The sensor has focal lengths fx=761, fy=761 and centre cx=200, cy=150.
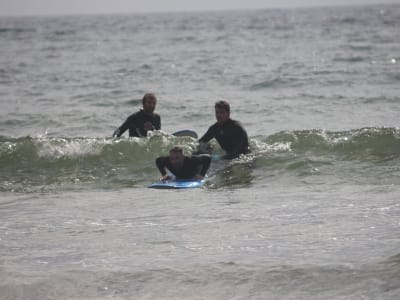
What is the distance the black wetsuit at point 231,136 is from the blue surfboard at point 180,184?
138cm

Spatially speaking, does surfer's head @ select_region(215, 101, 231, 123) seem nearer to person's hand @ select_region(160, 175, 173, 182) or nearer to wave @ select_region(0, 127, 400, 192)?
wave @ select_region(0, 127, 400, 192)

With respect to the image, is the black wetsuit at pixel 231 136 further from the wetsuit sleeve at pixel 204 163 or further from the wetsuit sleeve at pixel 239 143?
the wetsuit sleeve at pixel 204 163

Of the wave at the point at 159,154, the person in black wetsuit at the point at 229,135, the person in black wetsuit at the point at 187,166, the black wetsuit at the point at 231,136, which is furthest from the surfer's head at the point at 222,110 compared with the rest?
the person in black wetsuit at the point at 187,166

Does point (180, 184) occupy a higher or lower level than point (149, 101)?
lower

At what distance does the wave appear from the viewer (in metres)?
12.3

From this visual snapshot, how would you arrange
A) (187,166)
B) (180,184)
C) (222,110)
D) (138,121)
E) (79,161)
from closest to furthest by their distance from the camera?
(180,184)
(187,166)
(222,110)
(138,121)
(79,161)

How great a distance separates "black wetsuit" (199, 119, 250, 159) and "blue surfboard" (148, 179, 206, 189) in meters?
1.38

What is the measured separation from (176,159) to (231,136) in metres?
1.53

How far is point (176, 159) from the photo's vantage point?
11.3 m

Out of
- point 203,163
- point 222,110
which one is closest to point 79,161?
point 222,110

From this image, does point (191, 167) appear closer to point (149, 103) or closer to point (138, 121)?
point (149, 103)

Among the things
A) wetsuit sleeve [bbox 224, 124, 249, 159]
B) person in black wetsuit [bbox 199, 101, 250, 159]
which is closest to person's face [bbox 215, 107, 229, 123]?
person in black wetsuit [bbox 199, 101, 250, 159]

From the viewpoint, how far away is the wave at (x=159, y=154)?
484 inches

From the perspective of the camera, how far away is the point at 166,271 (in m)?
7.02
